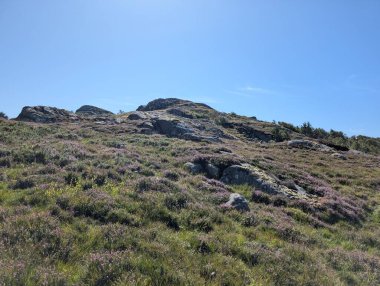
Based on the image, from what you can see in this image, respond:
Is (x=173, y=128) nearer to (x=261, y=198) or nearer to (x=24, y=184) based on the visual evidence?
(x=261, y=198)

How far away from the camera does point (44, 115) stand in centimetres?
4962

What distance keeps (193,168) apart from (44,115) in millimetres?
34942

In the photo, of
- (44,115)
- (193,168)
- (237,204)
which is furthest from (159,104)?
(237,204)

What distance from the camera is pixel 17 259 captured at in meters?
7.83

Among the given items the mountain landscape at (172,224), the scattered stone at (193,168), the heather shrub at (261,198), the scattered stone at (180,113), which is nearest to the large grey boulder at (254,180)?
the mountain landscape at (172,224)

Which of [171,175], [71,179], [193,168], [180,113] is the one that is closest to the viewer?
[71,179]

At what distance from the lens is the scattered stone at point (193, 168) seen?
21328 mm

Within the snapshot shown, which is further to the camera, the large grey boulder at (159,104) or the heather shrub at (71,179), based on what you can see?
the large grey boulder at (159,104)

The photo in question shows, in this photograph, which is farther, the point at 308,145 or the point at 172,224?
the point at 308,145

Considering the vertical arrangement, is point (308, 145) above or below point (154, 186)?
above

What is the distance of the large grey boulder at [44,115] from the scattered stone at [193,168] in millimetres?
32109

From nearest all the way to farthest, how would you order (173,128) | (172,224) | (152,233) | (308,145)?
1. (152,233)
2. (172,224)
3. (173,128)
4. (308,145)

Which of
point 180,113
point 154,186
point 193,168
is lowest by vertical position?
point 154,186

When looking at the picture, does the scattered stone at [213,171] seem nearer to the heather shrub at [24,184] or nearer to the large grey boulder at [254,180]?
the large grey boulder at [254,180]
